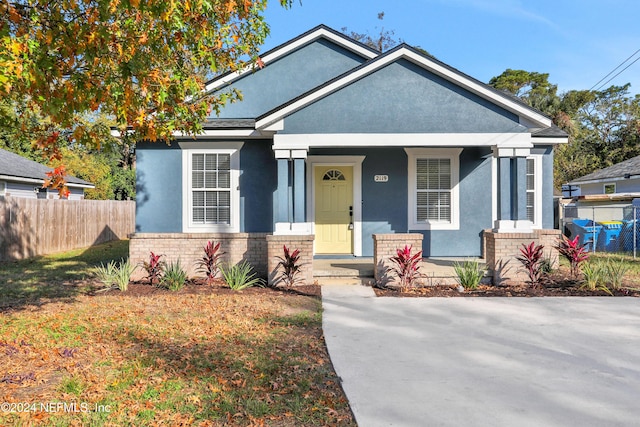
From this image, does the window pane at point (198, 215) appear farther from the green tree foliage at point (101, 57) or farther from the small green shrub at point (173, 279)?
the green tree foliage at point (101, 57)

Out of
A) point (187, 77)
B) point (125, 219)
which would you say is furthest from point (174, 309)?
point (125, 219)

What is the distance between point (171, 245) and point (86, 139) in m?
4.75

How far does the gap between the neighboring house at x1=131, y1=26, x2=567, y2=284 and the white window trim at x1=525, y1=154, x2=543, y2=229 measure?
0.03 meters

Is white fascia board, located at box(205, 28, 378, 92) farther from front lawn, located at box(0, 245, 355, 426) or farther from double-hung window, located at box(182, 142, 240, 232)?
front lawn, located at box(0, 245, 355, 426)

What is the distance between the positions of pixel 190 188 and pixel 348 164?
3.97 meters

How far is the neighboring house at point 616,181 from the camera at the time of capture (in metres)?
21.2

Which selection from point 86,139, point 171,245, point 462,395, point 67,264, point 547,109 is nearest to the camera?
point 462,395

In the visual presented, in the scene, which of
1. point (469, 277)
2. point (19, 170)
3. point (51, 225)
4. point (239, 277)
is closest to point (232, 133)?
point (239, 277)

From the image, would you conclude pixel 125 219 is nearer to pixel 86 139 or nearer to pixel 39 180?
pixel 39 180

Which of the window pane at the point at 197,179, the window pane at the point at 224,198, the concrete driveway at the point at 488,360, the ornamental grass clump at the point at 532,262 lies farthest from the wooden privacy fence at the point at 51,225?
the ornamental grass clump at the point at 532,262

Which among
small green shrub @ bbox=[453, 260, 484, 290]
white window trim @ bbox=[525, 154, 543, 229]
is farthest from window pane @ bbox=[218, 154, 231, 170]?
white window trim @ bbox=[525, 154, 543, 229]

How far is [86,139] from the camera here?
5.80 meters

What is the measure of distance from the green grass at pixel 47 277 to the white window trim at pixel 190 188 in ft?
8.41

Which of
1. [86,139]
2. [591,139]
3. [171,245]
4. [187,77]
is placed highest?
[591,139]
